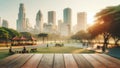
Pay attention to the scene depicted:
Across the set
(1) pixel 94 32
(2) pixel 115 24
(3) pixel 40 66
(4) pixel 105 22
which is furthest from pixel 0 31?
(3) pixel 40 66

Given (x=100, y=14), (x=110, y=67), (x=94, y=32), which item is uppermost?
(x=100, y=14)

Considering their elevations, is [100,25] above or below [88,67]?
above

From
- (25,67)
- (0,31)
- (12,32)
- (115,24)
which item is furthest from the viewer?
(12,32)

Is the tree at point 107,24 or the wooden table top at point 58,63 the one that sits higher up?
the tree at point 107,24

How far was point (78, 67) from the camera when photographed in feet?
19.2

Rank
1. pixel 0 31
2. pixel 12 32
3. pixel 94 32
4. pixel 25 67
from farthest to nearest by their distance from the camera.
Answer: pixel 12 32 → pixel 0 31 → pixel 94 32 → pixel 25 67

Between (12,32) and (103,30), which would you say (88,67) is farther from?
(12,32)

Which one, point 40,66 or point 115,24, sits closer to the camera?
point 40,66

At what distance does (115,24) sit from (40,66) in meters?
36.8

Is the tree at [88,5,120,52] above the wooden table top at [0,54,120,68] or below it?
above

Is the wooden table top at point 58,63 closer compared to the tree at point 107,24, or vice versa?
the wooden table top at point 58,63

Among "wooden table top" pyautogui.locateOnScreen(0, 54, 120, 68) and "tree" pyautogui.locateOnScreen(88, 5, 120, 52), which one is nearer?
"wooden table top" pyautogui.locateOnScreen(0, 54, 120, 68)

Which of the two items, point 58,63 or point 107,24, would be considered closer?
point 58,63

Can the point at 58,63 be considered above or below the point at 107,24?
below
